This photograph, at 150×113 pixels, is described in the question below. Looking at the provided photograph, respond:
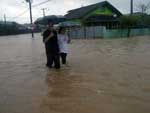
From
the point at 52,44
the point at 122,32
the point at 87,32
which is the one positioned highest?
the point at 52,44

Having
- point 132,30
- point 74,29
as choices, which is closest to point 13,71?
point 74,29

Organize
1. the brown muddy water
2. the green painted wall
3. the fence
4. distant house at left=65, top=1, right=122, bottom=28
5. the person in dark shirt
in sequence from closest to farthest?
1. the brown muddy water
2. the person in dark shirt
3. the fence
4. the green painted wall
5. distant house at left=65, top=1, right=122, bottom=28

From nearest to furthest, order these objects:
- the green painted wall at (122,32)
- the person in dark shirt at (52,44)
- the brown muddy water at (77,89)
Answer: the brown muddy water at (77,89)
the person in dark shirt at (52,44)
the green painted wall at (122,32)

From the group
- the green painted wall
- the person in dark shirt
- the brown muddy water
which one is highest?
the person in dark shirt

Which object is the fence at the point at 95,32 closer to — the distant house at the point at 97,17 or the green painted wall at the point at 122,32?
the green painted wall at the point at 122,32

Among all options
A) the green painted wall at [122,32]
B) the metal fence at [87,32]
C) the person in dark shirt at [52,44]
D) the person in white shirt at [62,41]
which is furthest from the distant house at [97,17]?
the person in dark shirt at [52,44]

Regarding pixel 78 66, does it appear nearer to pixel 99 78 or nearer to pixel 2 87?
pixel 99 78

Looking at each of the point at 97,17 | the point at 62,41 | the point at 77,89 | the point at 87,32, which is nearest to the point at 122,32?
the point at 87,32

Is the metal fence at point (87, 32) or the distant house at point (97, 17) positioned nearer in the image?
the metal fence at point (87, 32)

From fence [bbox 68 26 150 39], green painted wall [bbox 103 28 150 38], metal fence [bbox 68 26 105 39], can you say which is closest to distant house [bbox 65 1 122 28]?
green painted wall [bbox 103 28 150 38]

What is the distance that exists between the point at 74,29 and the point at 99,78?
27.4 metres

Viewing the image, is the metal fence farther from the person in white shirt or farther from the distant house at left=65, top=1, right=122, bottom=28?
the person in white shirt

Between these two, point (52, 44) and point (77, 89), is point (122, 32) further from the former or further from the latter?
point (77, 89)

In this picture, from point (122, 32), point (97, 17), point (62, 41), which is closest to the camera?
point (62, 41)
